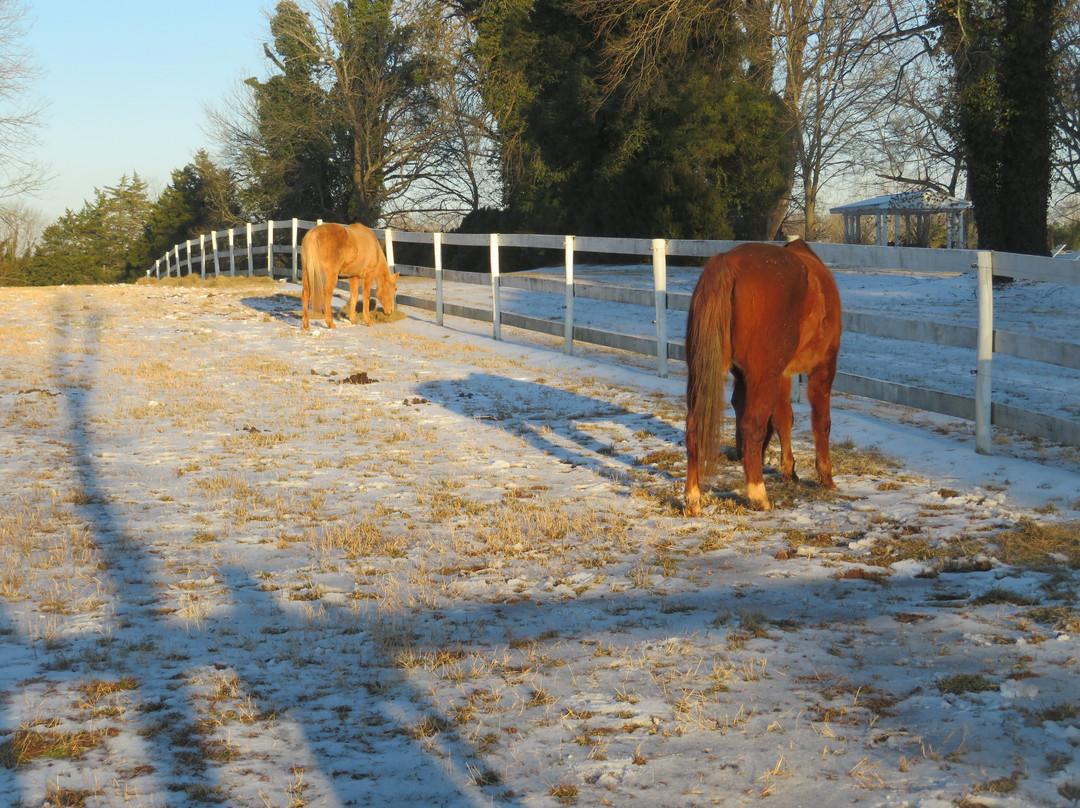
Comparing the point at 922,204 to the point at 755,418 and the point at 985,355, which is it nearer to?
the point at 985,355

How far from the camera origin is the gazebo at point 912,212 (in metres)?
29.8

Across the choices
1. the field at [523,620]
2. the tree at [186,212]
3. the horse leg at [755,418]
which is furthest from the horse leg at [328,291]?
the tree at [186,212]

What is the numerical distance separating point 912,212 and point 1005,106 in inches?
511

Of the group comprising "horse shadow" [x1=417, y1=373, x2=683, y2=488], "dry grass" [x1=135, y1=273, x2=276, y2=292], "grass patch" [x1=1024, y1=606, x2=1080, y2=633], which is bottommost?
"grass patch" [x1=1024, y1=606, x2=1080, y2=633]

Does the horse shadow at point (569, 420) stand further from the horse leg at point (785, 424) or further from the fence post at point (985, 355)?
the fence post at point (985, 355)

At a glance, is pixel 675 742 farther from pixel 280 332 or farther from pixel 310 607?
pixel 280 332

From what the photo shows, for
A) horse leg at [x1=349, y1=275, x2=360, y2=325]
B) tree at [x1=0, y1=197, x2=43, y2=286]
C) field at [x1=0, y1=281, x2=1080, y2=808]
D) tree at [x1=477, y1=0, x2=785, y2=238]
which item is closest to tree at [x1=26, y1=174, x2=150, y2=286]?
tree at [x1=0, y1=197, x2=43, y2=286]

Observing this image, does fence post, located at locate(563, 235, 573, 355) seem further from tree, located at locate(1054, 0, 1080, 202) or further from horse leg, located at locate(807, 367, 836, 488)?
tree, located at locate(1054, 0, 1080, 202)

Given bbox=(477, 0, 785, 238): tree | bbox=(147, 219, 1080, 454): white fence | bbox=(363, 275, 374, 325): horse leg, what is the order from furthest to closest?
bbox=(477, 0, 785, 238): tree < bbox=(363, 275, 374, 325): horse leg < bbox=(147, 219, 1080, 454): white fence

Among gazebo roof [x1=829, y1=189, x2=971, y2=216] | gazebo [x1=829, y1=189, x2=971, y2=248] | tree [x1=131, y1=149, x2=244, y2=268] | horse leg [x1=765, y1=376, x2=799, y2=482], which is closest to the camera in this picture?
horse leg [x1=765, y1=376, x2=799, y2=482]

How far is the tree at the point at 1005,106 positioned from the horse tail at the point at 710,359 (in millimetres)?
14249

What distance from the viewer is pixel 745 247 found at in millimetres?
5340

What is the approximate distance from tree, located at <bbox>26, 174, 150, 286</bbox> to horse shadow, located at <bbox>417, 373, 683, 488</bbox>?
161ft

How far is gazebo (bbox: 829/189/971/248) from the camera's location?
29828mm
